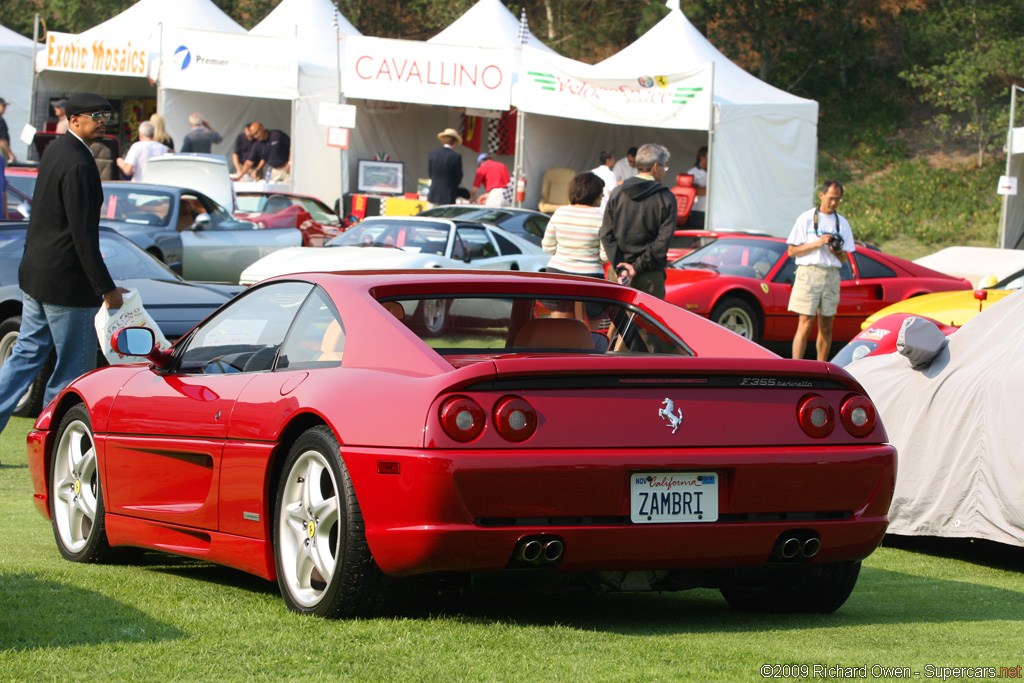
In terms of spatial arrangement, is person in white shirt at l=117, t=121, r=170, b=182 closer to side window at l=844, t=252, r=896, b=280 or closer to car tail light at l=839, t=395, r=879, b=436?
side window at l=844, t=252, r=896, b=280

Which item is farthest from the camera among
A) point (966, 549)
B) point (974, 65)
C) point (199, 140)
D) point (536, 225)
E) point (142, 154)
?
point (974, 65)

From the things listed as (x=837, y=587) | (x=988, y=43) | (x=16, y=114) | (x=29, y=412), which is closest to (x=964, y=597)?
(x=837, y=587)

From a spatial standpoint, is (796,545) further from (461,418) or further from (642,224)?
(642,224)

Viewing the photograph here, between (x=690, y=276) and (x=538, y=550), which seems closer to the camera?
(x=538, y=550)

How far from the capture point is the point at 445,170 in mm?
21203

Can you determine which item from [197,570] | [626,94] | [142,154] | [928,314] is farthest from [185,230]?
[197,570]

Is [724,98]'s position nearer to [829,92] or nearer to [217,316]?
[829,92]

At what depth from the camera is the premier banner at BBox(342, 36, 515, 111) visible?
21.6 meters

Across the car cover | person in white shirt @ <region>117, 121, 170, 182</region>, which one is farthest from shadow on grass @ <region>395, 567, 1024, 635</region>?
person in white shirt @ <region>117, 121, 170, 182</region>

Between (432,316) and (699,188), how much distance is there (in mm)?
19928

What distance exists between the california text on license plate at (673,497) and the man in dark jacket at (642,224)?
6213mm

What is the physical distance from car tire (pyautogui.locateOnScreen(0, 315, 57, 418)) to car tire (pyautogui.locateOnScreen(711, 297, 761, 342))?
23.4 feet

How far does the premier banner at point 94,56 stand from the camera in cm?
2459

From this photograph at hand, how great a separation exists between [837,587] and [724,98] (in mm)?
18341
